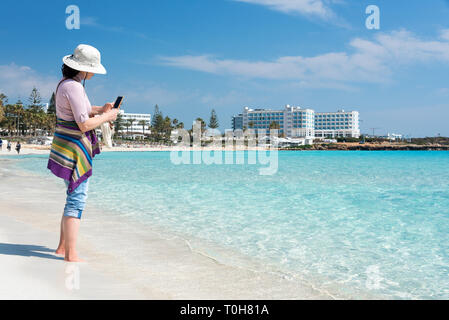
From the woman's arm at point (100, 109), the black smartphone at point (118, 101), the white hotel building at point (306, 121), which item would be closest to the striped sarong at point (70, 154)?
the woman's arm at point (100, 109)

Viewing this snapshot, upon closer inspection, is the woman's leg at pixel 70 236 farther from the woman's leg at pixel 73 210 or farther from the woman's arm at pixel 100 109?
the woman's arm at pixel 100 109

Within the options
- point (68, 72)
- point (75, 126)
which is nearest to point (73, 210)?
point (75, 126)

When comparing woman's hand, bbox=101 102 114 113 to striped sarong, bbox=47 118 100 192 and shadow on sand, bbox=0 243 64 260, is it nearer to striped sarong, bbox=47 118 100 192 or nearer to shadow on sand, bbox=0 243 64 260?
striped sarong, bbox=47 118 100 192

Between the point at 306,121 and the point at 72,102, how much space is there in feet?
603

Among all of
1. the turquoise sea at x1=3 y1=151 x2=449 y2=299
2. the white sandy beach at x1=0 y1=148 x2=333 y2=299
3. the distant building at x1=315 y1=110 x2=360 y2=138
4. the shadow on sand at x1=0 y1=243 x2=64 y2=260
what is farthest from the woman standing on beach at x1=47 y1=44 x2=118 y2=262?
the distant building at x1=315 y1=110 x2=360 y2=138

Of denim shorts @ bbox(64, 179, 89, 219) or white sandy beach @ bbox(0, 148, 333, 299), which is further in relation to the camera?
denim shorts @ bbox(64, 179, 89, 219)

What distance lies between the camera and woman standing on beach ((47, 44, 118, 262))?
3193 mm

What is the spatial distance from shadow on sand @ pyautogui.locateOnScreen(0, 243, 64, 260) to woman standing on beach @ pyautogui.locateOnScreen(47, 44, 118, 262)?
60cm

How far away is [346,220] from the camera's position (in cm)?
751

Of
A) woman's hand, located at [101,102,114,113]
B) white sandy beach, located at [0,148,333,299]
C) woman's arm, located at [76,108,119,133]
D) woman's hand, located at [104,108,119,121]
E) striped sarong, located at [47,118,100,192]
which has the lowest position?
white sandy beach, located at [0,148,333,299]

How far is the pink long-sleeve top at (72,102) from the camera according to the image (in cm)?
317

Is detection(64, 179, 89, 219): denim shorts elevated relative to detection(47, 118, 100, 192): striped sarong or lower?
lower
